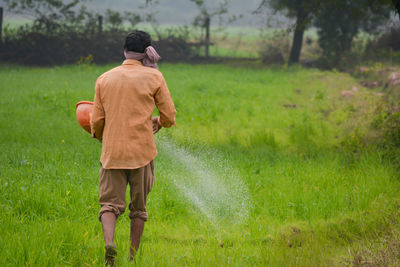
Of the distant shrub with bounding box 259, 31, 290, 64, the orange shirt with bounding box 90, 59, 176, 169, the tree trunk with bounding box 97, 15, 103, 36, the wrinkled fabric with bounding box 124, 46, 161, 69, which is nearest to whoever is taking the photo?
the orange shirt with bounding box 90, 59, 176, 169

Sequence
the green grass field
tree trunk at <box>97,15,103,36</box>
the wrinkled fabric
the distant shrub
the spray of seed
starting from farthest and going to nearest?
the distant shrub < tree trunk at <box>97,15,103,36</box> < the spray of seed < the green grass field < the wrinkled fabric

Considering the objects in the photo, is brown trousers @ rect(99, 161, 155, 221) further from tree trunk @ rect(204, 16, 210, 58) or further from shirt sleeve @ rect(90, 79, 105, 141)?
tree trunk @ rect(204, 16, 210, 58)

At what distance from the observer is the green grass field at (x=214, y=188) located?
14.5 ft

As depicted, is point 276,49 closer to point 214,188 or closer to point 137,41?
point 214,188

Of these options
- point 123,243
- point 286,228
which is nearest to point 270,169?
point 286,228

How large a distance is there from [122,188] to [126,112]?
696 mm

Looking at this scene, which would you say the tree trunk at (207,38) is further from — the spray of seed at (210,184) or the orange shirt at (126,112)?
the orange shirt at (126,112)

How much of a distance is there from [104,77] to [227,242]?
2.23 m

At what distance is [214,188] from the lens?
20.7ft

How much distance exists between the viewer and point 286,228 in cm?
522

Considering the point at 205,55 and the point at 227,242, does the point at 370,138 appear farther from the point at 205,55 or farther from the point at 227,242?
the point at 205,55

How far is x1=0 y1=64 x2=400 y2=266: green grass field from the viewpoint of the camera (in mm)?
4410

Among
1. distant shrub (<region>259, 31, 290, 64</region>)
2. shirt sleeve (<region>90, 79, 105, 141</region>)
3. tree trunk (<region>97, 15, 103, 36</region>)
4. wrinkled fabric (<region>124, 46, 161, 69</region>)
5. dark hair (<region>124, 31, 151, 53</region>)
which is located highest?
dark hair (<region>124, 31, 151, 53</region>)

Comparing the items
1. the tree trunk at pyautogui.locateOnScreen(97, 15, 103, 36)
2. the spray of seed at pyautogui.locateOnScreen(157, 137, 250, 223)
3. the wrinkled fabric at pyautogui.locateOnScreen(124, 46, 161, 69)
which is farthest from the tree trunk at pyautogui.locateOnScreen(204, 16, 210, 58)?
the wrinkled fabric at pyautogui.locateOnScreen(124, 46, 161, 69)
